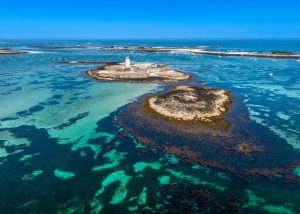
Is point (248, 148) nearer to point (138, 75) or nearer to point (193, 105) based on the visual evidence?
point (193, 105)

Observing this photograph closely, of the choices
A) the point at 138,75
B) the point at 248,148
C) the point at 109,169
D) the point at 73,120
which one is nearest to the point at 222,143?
the point at 248,148

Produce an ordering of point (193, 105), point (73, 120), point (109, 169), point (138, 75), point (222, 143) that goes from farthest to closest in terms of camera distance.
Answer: point (138, 75) < point (193, 105) < point (73, 120) < point (222, 143) < point (109, 169)

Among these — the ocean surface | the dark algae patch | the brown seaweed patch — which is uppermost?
the brown seaweed patch

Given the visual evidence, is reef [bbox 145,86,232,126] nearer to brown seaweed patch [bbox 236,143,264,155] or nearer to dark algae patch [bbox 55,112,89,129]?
brown seaweed patch [bbox 236,143,264,155]

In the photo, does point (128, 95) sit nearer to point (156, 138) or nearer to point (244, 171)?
point (156, 138)

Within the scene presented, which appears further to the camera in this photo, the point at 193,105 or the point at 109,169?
the point at 193,105

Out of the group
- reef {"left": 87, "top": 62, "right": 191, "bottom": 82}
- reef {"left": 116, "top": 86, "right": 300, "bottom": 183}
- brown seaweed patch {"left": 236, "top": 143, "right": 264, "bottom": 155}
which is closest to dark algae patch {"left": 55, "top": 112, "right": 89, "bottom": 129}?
reef {"left": 116, "top": 86, "right": 300, "bottom": 183}

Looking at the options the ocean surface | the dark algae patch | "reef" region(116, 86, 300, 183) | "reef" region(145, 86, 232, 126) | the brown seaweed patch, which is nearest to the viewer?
the ocean surface

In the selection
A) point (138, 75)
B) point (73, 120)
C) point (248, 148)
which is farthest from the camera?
point (138, 75)

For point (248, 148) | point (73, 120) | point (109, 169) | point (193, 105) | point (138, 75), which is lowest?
point (109, 169)

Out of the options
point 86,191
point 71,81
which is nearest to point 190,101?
point 86,191
